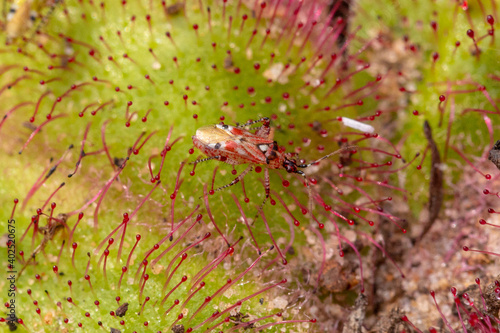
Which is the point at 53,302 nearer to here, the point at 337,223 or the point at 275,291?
the point at 275,291

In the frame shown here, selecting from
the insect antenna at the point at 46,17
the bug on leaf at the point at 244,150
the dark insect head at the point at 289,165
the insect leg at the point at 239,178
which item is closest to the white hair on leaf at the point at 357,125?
the bug on leaf at the point at 244,150

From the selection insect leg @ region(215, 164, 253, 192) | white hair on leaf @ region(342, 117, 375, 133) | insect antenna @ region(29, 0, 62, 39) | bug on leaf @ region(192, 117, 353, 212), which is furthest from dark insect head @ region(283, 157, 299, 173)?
insect antenna @ region(29, 0, 62, 39)

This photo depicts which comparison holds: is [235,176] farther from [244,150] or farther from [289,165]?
[289,165]

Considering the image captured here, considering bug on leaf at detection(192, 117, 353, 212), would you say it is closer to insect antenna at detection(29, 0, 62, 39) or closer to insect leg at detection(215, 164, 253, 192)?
insect leg at detection(215, 164, 253, 192)

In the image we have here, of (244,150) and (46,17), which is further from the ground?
(46,17)

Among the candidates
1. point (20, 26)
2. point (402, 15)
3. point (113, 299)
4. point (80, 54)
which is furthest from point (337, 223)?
point (20, 26)

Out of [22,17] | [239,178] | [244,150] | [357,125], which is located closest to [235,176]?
[239,178]
